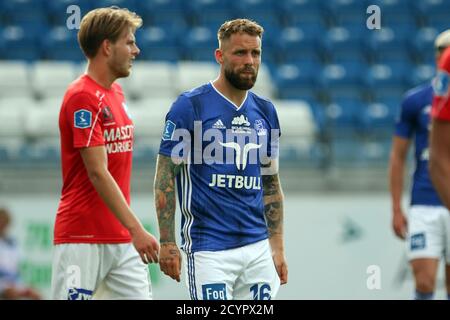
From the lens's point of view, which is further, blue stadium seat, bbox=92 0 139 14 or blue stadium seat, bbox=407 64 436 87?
blue stadium seat, bbox=92 0 139 14

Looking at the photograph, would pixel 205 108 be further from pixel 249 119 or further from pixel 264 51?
pixel 264 51

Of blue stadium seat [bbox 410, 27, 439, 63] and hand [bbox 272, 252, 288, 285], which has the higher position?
blue stadium seat [bbox 410, 27, 439, 63]

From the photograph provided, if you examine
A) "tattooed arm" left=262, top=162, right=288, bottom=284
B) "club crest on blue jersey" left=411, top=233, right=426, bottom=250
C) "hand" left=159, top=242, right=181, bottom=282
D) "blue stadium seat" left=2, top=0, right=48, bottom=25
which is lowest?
"club crest on blue jersey" left=411, top=233, right=426, bottom=250

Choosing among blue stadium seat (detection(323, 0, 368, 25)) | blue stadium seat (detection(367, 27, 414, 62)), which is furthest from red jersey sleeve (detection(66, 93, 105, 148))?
blue stadium seat (detection(323, 0, 368, 25))

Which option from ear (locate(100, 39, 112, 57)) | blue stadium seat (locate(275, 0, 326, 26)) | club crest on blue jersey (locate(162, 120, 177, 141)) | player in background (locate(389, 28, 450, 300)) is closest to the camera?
club crest on blue jersey (locate(162, 120, 177, 141))

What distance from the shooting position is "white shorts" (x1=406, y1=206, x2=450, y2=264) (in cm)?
692

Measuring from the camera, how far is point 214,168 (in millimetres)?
4969

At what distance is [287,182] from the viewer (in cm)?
978

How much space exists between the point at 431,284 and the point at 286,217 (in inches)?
108

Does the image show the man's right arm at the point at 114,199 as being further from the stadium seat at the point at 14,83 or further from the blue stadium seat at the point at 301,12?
the blue stadium seat at the point at 301,12

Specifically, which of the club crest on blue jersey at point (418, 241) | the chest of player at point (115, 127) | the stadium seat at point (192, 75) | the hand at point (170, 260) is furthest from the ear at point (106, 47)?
the stadium seat at point (192, 75)

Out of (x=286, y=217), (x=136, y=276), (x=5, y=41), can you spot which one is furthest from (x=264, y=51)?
(x=136, y=276)

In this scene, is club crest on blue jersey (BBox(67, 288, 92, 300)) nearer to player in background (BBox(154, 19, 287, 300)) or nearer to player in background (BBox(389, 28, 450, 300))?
player in background (BBox(154, 19, 287, 300))

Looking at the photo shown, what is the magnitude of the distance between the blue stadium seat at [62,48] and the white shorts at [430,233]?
7.19 meters
